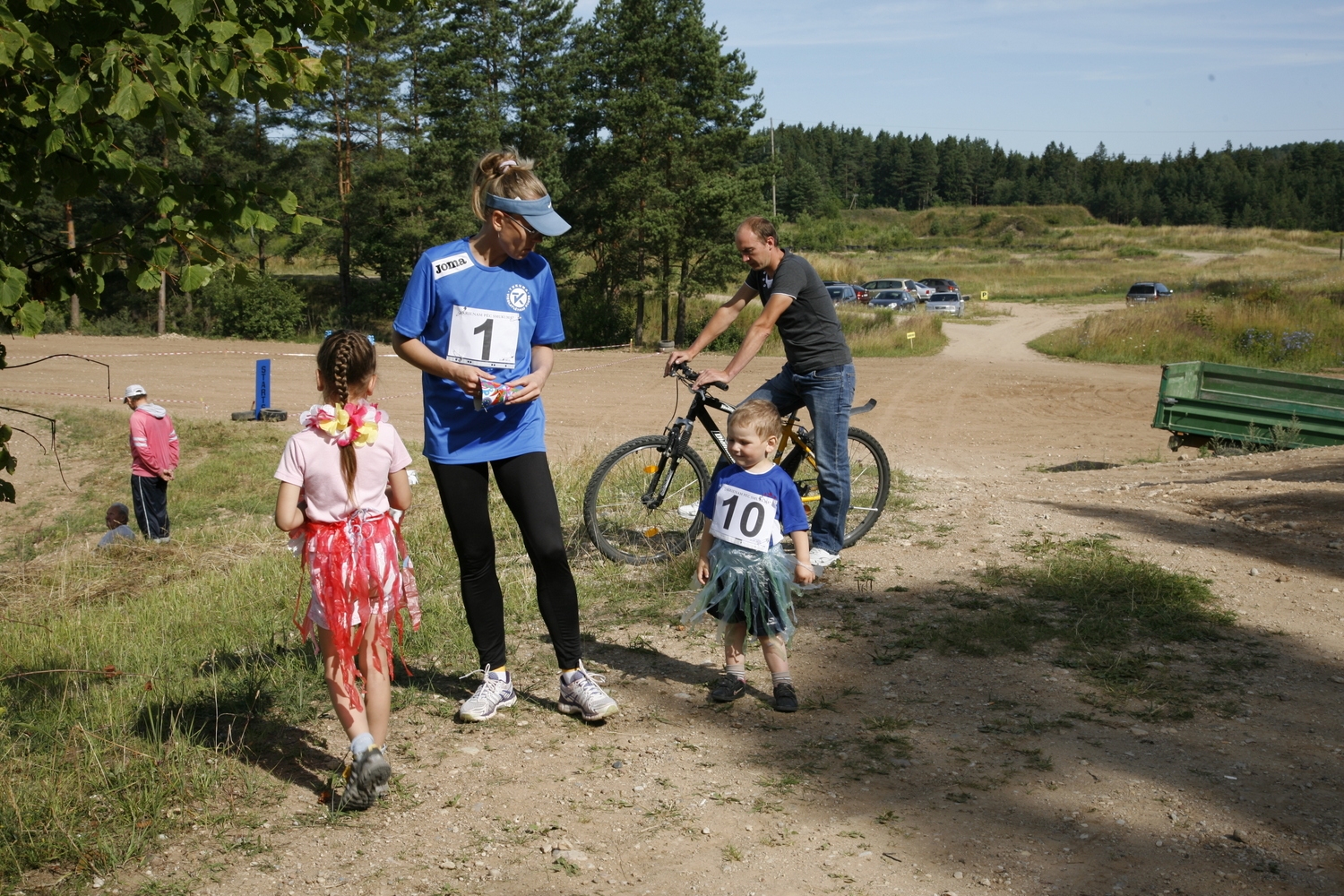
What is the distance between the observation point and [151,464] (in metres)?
10.9

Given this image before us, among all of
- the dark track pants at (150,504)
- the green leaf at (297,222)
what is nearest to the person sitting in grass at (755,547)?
the green leaf at (297,222)

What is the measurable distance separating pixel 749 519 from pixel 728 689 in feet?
2.43

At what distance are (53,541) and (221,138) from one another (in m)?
29.9

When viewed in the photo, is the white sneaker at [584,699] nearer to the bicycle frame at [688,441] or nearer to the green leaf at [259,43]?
the bicycle frame at [688,441]

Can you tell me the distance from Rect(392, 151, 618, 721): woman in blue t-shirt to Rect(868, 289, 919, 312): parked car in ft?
142

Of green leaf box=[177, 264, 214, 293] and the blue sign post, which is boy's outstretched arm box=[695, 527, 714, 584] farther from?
the blue sign post

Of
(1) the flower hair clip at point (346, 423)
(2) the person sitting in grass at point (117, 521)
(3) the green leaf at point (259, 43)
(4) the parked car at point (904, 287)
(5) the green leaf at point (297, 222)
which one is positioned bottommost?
(2) the person sitting in grass at point (117, 521)

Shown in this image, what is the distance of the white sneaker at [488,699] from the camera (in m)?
4.28

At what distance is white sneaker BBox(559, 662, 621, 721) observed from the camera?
14.1 ft

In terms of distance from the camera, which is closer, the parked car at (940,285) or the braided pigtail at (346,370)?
the braided pigtail at (346,370)

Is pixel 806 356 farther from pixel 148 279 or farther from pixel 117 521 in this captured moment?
pixel 117 521

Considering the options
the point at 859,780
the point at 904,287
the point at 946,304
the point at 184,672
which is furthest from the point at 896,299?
the point at 859,780

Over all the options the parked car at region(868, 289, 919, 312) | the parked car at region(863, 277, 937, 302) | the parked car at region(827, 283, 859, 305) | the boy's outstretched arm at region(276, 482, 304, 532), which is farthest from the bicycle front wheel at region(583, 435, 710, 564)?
the parked car at region(863, 277, 937, 302)

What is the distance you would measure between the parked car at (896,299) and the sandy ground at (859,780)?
4072 centimetres
